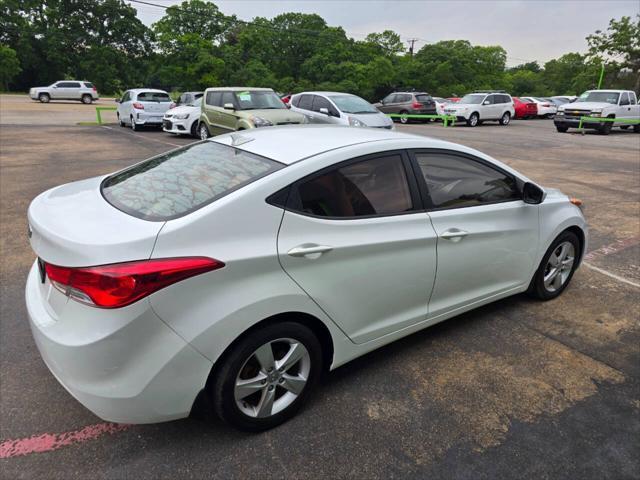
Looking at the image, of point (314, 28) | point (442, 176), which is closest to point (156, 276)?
point (442, 176)

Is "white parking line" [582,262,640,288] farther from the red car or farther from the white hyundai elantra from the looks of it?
the red car

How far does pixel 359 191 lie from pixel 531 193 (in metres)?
1.58

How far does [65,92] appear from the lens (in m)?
37.9

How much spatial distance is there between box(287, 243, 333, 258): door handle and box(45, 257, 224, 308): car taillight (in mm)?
464

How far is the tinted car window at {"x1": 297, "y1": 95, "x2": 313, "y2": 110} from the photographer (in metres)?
14.5

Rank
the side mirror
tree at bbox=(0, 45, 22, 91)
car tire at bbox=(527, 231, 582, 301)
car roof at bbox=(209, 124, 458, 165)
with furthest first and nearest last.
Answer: tree at bbox=(0, 45, 22, 91) → car tire at bbox=(527, 231, 582, 301) → the side mirror → car roof at bbox=(209, 124, 458, 165)

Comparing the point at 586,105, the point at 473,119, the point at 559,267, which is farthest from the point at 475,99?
the point at 559,267

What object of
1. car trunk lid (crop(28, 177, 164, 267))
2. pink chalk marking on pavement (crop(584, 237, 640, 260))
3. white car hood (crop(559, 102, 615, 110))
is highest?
white car hood (crop(559, 102, 615, 110))

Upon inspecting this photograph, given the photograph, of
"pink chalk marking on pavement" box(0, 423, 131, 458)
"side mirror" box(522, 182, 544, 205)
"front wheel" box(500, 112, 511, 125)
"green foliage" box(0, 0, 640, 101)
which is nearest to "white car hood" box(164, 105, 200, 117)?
"side mirror" box(522, 182, 544, 205)

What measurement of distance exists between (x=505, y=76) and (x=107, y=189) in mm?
73008

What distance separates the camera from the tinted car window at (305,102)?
14.5 metres

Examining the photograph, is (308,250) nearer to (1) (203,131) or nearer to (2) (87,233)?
(2) (87,233)

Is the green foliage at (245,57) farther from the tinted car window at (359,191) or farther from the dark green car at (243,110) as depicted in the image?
the tinted car window at (359,191)

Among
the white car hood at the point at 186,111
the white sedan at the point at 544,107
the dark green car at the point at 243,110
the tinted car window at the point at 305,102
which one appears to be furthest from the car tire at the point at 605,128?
the white car hood at the point at 186,111
